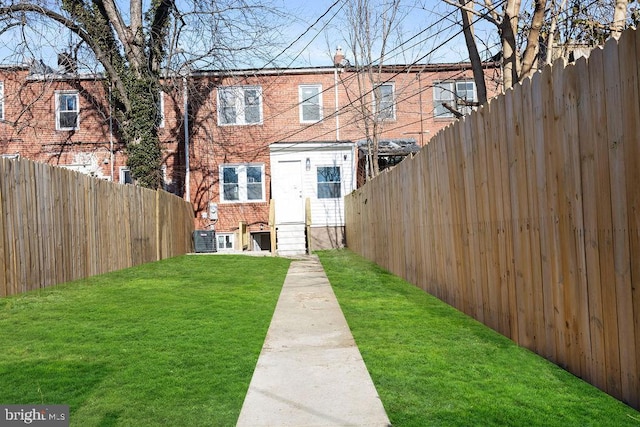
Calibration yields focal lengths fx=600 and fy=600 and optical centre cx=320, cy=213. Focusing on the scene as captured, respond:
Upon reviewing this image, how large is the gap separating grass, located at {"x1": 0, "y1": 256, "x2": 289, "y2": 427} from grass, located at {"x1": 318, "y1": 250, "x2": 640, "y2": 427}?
105 cm

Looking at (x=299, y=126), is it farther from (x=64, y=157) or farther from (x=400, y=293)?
(x=400, y=293)

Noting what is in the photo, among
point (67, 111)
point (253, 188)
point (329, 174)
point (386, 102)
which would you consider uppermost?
point (67, 111)

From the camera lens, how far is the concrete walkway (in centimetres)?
354

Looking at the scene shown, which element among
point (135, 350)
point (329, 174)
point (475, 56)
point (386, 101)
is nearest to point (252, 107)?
point (329, 174)

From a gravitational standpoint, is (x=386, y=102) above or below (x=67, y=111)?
below

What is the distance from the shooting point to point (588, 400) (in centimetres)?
353

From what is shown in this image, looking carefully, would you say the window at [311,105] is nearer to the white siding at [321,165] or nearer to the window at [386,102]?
the white siding at [321,165]

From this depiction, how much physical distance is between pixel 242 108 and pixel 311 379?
18999 mm

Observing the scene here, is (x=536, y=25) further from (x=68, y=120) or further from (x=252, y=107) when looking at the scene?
(x=68, y=120)

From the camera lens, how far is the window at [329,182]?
71.0ft

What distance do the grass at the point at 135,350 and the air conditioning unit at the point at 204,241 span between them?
10.7 metres

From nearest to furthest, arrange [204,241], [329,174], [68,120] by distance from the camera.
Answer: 1. [204,241]
2. [329,174]
3. [68,120]

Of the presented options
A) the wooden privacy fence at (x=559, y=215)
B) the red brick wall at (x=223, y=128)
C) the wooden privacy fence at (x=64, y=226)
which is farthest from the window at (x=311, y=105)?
the wooden privacy fence at (x=559, y=215)

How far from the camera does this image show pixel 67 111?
72.7 feet
